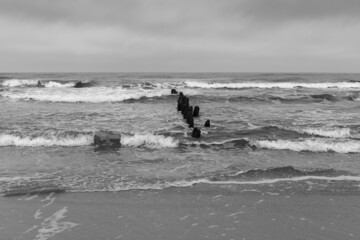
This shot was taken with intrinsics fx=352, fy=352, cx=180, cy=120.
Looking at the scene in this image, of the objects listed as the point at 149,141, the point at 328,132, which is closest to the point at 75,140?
the point at 149,141

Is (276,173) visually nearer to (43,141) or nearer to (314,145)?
(314,145)

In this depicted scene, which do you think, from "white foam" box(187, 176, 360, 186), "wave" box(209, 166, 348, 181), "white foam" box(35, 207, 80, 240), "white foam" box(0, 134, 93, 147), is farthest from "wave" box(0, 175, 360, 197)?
"white foam" box(0, 134, 93, 147)

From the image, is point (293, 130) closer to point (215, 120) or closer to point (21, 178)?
point (215, 120)

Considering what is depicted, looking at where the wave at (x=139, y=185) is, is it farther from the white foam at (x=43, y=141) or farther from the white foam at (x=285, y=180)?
the white foam at (x=43, y=141)

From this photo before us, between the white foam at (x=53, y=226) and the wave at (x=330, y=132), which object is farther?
the wave at (x=330, y=132)

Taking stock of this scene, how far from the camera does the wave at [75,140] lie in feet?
39.4

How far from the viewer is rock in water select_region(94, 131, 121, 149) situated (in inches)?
467

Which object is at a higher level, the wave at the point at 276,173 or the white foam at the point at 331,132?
the white foam at the point at 331,132

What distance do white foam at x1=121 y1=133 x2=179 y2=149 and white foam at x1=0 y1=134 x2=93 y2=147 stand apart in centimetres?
128

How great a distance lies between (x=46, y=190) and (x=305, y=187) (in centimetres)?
547

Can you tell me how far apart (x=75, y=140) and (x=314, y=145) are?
8129 mm

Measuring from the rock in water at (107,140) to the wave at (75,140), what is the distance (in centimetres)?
16

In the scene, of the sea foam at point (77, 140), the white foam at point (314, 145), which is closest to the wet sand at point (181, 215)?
the white foam at point (314, 145)

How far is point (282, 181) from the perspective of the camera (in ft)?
26.3
